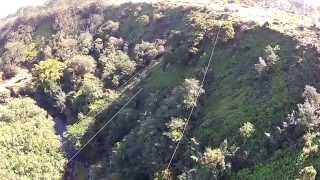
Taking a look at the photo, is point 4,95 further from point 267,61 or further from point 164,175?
point 267,61

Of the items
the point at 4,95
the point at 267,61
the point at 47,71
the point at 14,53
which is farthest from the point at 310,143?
the point at 14,53

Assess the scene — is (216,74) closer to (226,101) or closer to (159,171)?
(226,101)

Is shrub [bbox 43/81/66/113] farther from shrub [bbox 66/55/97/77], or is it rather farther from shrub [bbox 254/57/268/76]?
shrub [bbox 254/57/268/76]

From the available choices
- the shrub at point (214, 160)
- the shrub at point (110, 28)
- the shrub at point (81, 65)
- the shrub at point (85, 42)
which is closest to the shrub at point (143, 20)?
the shrub at point (110, 28)

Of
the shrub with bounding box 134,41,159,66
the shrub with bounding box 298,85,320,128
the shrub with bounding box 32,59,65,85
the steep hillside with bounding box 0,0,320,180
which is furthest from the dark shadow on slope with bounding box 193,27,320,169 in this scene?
the shrub with bounding box 32,59,65,85

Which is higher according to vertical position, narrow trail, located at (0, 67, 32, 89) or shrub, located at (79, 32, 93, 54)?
shrub, located at (79, 32, 93, 54)

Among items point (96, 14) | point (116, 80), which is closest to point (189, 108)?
point (116, 80)

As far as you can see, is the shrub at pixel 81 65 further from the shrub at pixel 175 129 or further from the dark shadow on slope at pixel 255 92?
the shrub at pixel 175 129
